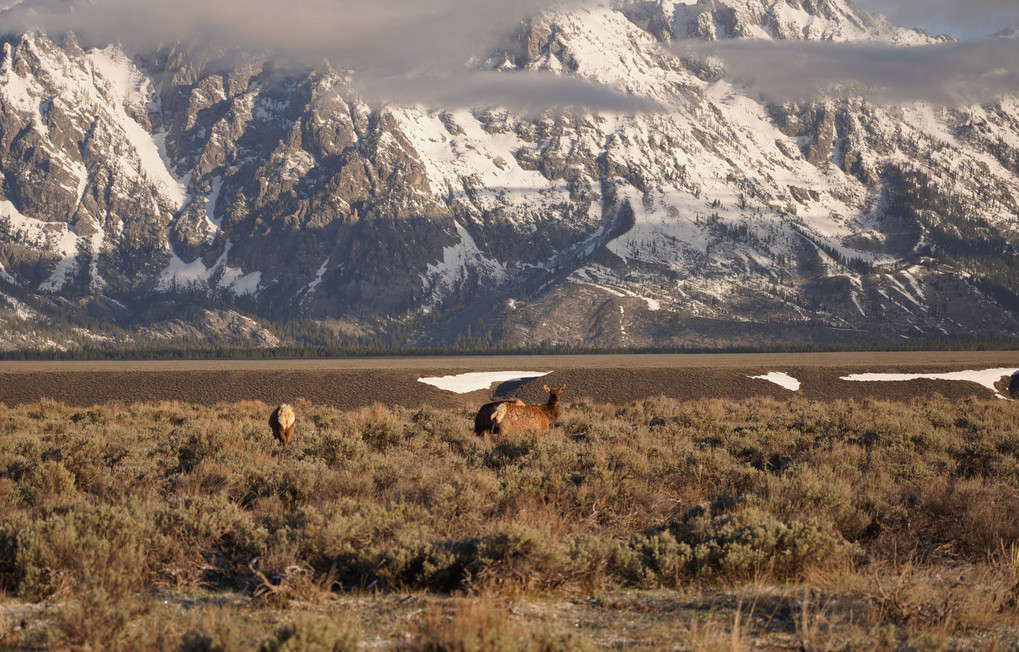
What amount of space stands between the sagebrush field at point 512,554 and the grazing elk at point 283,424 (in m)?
→ 3.47

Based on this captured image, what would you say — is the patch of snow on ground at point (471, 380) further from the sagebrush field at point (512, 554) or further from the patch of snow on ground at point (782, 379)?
the sagebrush field at point (512, 554)

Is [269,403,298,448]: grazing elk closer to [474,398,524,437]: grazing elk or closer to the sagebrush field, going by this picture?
the sagebrush field

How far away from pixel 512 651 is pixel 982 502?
282 inches

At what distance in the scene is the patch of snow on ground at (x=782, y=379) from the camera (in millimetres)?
44625

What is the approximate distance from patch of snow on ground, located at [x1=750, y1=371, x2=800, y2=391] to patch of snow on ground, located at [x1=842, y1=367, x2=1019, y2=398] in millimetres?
2938

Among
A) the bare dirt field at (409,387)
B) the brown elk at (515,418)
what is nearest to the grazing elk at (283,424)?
the brown elk at (515,418)

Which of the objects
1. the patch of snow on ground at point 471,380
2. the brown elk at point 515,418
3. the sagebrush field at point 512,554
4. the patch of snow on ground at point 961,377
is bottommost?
the patch of snow on ground at point 471,380

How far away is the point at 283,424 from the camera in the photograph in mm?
18266

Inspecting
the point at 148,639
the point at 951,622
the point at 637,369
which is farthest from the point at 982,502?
the point at 637,369

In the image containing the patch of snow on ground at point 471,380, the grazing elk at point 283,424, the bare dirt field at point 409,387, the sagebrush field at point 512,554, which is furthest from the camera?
the patch of snow on ground at point 471,380

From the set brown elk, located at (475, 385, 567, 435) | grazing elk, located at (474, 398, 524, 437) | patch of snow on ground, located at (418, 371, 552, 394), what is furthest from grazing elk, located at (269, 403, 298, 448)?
patch of snow on ground, located at (418, 371, 552, 394)

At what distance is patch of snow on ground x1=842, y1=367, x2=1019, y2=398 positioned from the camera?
45562 millimetres

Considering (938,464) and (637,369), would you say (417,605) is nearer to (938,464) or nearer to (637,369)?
(938,464)

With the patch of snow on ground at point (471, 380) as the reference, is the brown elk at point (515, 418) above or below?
above
